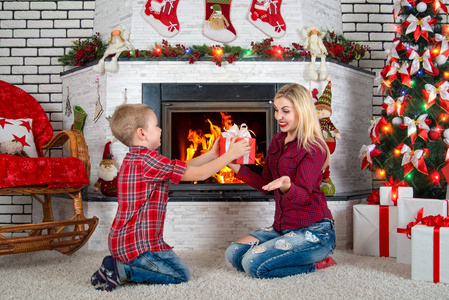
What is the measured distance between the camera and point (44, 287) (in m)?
2.12

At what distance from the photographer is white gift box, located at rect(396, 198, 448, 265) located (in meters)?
2.51

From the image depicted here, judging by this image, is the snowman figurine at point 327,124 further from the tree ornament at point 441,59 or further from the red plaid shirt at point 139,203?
the red plaid shirt at point 139,203

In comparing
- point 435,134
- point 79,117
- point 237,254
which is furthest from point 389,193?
point 79,117

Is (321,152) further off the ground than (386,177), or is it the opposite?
(321,152)

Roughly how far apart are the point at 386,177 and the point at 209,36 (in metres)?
1.82

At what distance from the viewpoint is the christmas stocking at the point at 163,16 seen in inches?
138

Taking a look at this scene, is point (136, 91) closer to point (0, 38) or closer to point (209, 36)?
point (209, 36)

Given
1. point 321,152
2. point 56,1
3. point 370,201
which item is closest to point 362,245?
point 370,201

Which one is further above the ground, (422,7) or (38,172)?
(422,7)

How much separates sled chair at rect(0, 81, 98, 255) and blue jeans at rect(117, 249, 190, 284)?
2.61ft

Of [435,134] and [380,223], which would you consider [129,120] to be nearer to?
[380,223]

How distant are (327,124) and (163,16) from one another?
1.63 m

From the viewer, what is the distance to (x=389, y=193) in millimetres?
2854

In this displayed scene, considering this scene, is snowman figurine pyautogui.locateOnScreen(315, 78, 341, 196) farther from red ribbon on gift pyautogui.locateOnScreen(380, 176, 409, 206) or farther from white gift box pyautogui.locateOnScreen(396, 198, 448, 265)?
white gift box pyautogui.locateOnScreen(396, 198, 448, 265)
